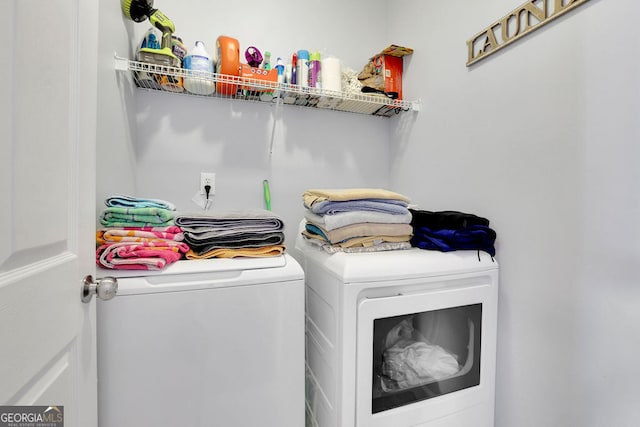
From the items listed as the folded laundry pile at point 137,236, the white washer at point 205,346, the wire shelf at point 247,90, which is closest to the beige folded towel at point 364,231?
the white washer at point 205,346

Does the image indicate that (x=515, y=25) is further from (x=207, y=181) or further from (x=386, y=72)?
(x=207, y=181)

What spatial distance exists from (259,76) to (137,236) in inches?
34.8

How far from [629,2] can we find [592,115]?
285 mm

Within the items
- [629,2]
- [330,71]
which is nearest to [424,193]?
[330,71]

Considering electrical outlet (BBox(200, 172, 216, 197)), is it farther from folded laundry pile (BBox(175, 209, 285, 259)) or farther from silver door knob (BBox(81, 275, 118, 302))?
silver door knob (BBox(81, 275, 118, 302))

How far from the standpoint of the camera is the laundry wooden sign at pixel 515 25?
0.90 m

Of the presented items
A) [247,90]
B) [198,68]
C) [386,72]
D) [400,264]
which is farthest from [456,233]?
[198,68]

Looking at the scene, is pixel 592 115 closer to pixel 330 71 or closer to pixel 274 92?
pixel 330 71

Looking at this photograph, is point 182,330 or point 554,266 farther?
point 554,266

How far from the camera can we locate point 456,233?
102 centimetres

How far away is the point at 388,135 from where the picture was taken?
1.81 m

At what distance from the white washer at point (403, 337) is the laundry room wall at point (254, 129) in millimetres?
670

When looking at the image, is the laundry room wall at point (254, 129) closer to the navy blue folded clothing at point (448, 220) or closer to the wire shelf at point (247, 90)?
the wire shelf at point (247, 90)

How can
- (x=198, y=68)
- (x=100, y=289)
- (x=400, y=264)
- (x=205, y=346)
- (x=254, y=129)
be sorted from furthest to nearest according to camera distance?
(x=254, y=129), (x=198, y=68), (x=400, y=264), (x=205, y=346), (x=100, y=289)
